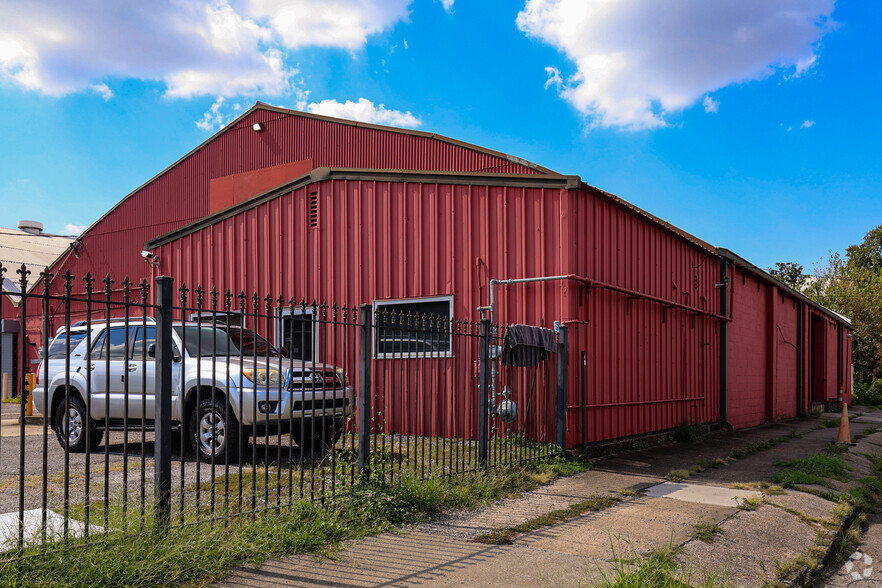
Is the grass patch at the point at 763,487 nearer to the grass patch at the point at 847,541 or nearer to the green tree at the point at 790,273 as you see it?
the grass patch at the point at 847,541

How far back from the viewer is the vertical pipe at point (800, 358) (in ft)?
73.4

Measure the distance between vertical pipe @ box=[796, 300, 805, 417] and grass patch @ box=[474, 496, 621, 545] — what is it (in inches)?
686

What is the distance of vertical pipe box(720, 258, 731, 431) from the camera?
16.1 meters

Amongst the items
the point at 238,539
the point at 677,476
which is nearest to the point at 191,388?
the point at 238,539

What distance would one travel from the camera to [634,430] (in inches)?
473

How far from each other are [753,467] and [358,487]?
6463 mm

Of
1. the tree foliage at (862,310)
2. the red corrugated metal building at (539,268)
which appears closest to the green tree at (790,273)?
the tree foliage at (862,310)

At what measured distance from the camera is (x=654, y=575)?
449 cm

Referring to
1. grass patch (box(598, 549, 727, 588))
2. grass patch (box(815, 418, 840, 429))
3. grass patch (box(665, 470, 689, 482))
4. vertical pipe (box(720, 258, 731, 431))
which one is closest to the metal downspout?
vertical pipe (box(720, 258, 731, 431))

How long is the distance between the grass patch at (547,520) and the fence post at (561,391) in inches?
81.7

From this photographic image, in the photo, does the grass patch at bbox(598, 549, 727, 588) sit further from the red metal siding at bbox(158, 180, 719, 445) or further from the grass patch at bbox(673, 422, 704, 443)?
the grass patch at bbox(673, 422, 704, 443)

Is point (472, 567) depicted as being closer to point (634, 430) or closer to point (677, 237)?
point (634, 430)

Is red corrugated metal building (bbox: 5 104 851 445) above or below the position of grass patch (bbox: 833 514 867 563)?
above

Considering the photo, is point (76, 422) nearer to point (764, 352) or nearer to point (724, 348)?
point (724, 348)
